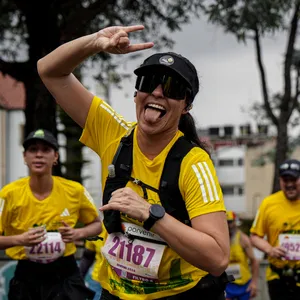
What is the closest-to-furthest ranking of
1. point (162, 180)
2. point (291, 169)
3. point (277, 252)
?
point (162, 180) < point (277, 252) < point (291, 169)

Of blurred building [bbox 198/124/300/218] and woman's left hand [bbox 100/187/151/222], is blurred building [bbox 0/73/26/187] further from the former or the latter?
woman's left hand [bbox 100/187/151/222]

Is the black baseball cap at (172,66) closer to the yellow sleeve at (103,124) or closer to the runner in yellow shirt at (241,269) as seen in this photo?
the yellow sleeve at (103,124)

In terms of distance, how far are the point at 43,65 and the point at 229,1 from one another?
516 cm

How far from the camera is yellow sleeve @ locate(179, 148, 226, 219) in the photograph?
9.72 feet

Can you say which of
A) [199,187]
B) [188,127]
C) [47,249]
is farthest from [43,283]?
[199,187]

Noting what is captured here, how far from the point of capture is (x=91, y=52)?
10.4 ft

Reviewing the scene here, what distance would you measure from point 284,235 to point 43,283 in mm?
2614

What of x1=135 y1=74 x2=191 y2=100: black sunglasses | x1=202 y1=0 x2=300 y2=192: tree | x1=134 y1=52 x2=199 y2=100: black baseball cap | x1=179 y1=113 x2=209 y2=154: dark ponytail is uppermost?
x1=202 y1=0 x2=300 y2=192: tree

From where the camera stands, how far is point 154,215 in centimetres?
280

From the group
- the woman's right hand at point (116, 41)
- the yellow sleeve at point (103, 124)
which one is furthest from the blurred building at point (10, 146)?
the woman's right hand at point (116, 41)

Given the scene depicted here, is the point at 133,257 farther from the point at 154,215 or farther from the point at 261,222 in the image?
the point at 261,222

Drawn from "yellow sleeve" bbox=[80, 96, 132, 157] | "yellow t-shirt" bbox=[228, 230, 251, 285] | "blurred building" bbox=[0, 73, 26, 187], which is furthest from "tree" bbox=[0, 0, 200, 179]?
"blurred building" bbox=[0, 73, 26, 187]

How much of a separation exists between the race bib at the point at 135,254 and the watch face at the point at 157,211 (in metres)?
0.35

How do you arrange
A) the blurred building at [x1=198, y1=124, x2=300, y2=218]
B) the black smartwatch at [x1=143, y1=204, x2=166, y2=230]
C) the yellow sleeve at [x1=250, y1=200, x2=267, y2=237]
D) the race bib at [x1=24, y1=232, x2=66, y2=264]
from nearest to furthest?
the black smartwatch at [x1=143, y1=204, x2=166, y2=230] → the race bib at [x1=24, y1=232, x2=66, y2=264] → the yellow sleeve at [x1=250, y1=200, x2=267, y2=237] → the blurred building at [x1=198, y1=124, x2=300, y2=218]
